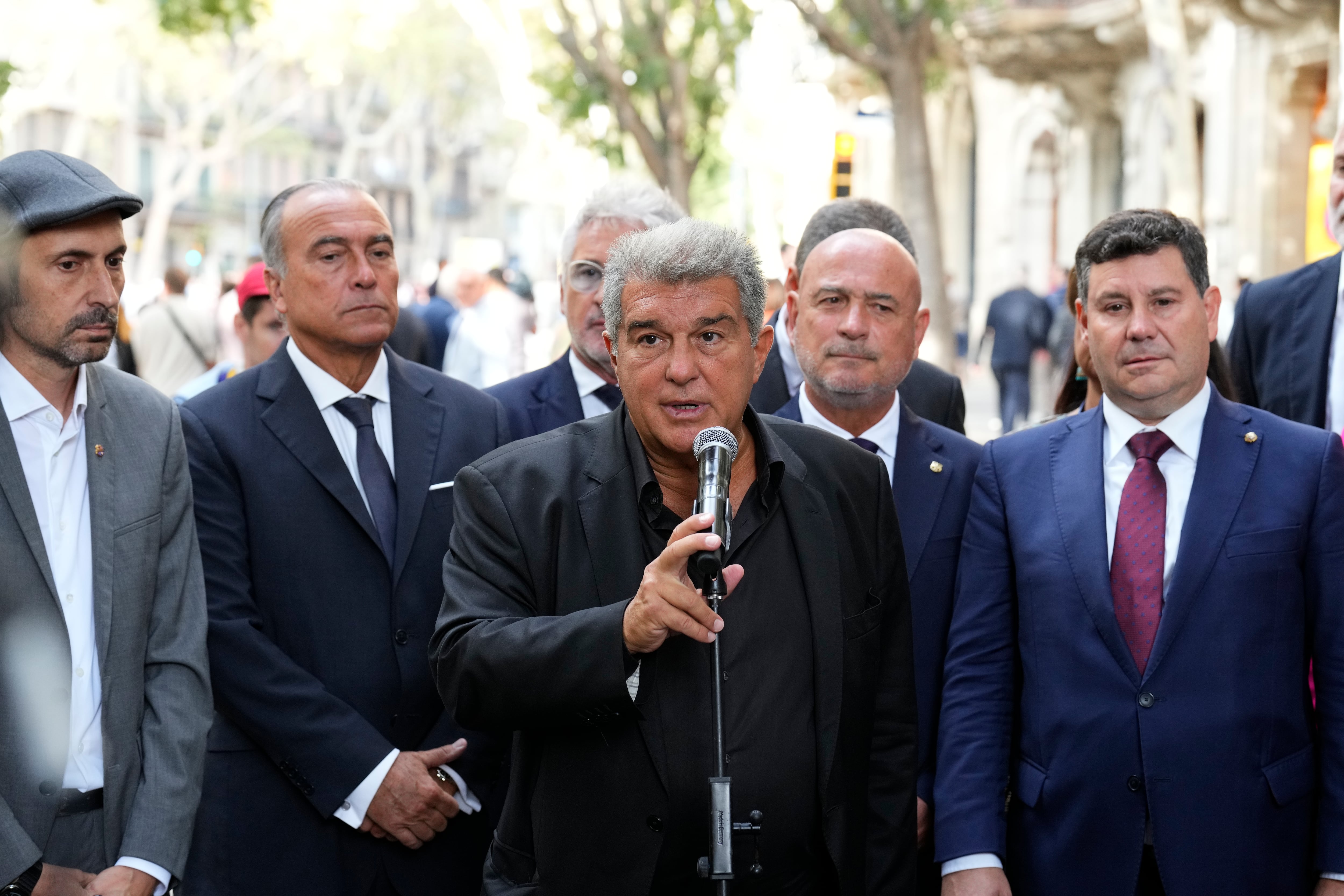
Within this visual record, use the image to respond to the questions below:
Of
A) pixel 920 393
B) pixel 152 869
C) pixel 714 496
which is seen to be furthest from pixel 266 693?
pixel 920 393

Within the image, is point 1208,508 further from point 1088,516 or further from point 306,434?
point 306,434

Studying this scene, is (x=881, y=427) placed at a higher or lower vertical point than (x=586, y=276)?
lower

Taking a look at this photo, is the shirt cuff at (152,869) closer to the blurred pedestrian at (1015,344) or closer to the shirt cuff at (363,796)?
the shirt cuff at (363,796)

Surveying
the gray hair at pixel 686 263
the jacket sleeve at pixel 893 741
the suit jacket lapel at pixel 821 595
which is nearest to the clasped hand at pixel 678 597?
the suit jacket lapel at pixel 821 595

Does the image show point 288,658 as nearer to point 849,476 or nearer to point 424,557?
point 424,557

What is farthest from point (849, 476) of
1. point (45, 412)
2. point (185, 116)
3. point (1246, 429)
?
point (185, 116)

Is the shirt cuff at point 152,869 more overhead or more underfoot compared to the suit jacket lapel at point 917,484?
more underfoot

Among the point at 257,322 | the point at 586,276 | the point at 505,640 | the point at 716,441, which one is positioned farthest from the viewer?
the point at 257,322

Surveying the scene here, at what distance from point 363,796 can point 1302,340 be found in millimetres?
3364

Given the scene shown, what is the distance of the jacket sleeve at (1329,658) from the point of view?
332 centimetres

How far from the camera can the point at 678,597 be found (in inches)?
101

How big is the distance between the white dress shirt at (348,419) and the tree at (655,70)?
12821 millimetres

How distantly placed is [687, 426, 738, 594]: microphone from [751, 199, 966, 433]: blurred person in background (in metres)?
2.17

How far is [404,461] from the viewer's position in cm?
400
